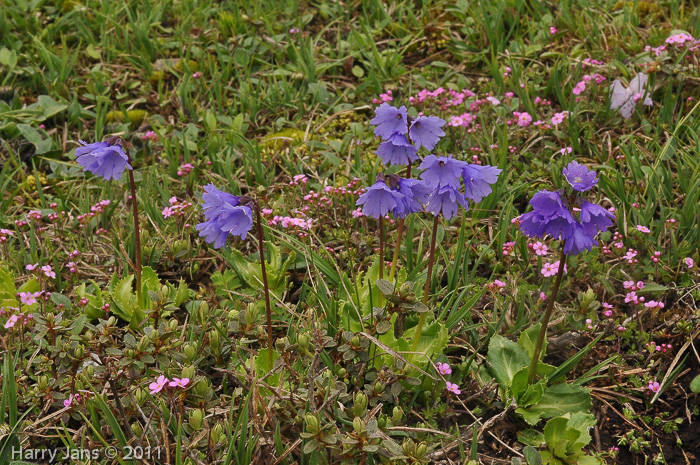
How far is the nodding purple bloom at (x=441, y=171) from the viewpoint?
1.93 meters

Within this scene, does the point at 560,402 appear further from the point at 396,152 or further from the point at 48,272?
the point at 48,272

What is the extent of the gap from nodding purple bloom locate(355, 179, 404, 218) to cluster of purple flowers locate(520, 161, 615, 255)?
384mm

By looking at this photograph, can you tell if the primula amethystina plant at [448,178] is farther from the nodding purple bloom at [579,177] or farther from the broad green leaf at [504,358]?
the broad green leaf at [504,358]

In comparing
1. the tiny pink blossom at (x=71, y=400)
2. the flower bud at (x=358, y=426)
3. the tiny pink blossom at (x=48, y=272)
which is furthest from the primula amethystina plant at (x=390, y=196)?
the tiny pink blossom at (x=48, y=272)

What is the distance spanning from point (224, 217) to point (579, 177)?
1.02m

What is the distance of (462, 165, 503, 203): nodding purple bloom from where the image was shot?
1.96 m

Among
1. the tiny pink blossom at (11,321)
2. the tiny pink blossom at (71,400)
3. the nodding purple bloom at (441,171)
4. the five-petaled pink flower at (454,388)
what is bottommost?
the five-petaled pink flower at (454,388)

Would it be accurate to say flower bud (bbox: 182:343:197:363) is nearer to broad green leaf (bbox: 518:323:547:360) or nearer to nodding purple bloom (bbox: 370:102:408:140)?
nodding purple bloom (bbox: 370:102:408:140)

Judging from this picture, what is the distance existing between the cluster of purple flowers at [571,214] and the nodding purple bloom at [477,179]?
0.58 feet

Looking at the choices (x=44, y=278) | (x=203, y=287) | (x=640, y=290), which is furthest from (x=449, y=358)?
(x=44, y=278)

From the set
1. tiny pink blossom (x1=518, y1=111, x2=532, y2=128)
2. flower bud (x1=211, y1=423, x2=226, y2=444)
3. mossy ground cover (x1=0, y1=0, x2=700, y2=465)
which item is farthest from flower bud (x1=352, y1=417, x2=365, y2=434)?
tiny pink blossom (x1=518, y1=111, x2=532, y2=128)

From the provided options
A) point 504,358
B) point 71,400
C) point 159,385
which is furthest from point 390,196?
point 71,400

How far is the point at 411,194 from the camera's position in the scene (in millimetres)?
1987

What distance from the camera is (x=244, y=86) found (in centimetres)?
400
